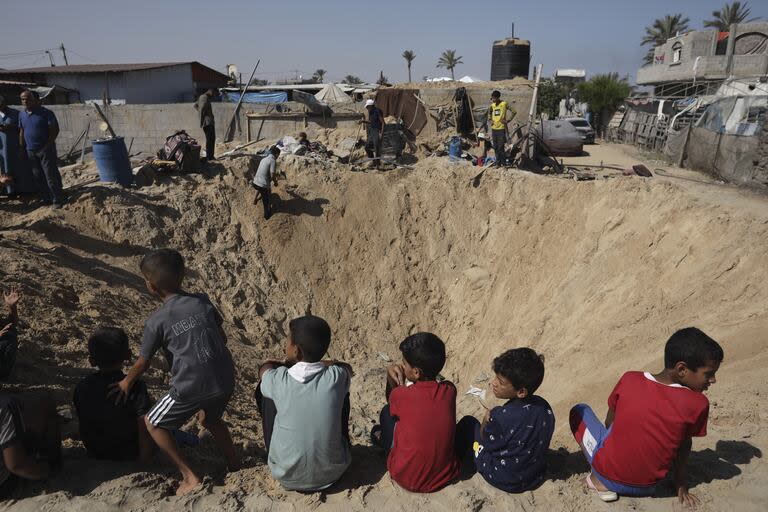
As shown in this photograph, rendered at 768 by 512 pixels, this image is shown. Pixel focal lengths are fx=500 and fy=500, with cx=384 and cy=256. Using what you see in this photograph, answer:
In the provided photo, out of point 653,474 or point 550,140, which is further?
point 550,140

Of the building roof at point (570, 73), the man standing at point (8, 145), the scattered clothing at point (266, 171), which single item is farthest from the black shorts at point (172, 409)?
the building roof at point (570, 73)

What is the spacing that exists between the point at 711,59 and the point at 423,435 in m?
28.3

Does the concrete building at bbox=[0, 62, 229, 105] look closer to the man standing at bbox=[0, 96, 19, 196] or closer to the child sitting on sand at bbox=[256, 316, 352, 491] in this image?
the man standing at bbox=[0, 96, 19, 196]

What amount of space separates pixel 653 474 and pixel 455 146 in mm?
9759

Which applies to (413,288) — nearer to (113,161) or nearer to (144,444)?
(113,161)

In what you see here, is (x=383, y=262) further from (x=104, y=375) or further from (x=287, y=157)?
(x=104, y=375)

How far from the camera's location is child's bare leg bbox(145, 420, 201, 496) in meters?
3.15

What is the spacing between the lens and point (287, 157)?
37.6ft

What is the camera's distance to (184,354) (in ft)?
10.3

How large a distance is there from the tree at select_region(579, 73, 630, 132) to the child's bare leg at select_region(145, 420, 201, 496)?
95.6ft

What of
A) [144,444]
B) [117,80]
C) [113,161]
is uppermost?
[117,80]

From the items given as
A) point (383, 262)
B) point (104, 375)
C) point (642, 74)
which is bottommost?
point (383, 262)

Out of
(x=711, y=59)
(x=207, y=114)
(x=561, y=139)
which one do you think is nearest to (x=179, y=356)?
(x=207, y=114)

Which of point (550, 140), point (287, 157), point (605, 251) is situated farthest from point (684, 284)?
point (550, 140)
